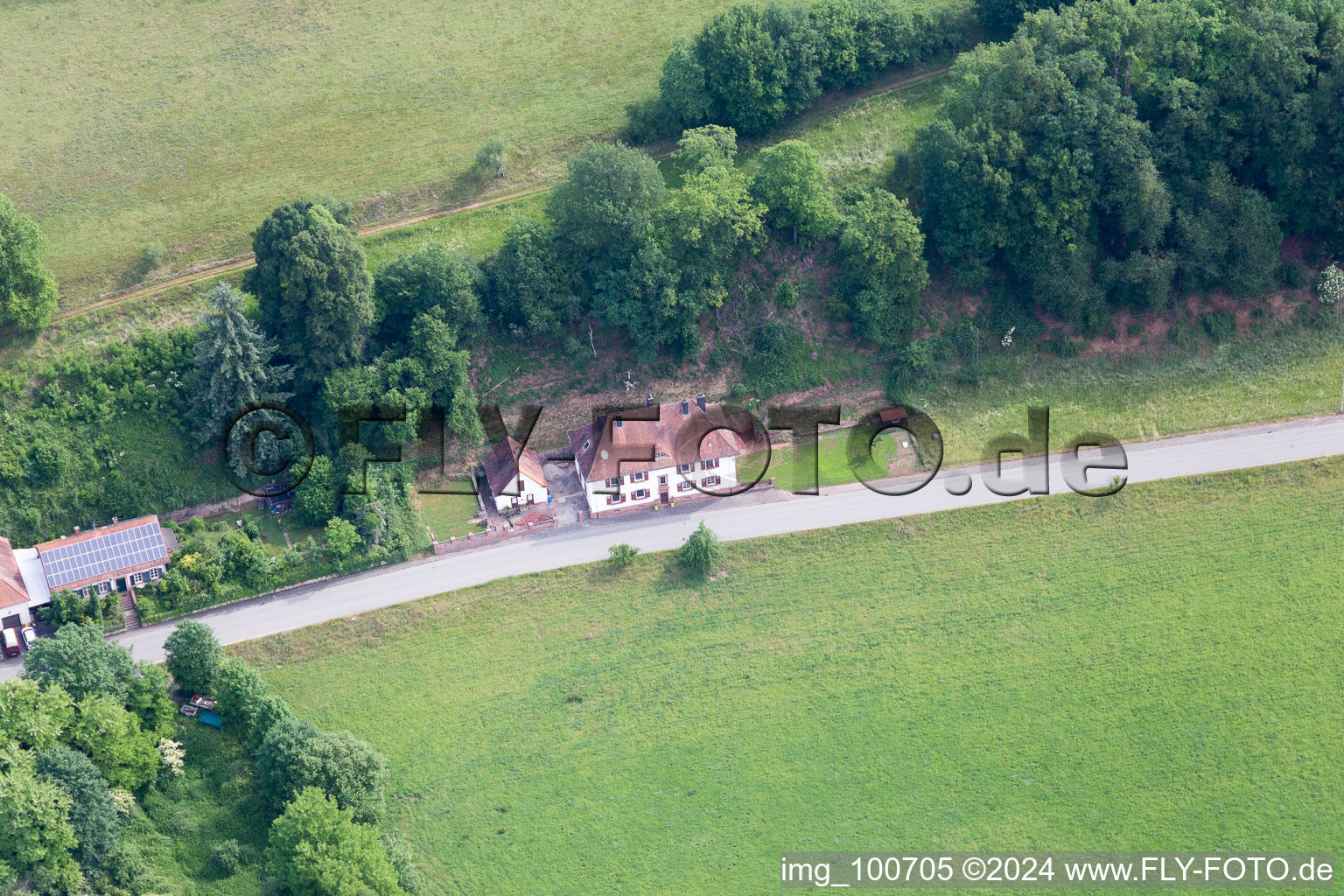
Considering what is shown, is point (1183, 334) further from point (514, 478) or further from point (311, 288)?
point (311, 288)

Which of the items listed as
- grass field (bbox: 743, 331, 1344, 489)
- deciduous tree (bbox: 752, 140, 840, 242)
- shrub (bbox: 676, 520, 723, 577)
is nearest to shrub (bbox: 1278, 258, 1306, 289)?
grass field (bbox: 743, 331, 1344, 489)

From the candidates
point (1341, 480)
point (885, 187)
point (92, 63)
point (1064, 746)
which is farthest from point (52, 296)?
point (1341, 480)

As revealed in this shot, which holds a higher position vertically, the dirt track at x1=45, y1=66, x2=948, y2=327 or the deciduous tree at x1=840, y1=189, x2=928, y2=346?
the dirt track at x1=45, y1=66, x2=948, y2=327

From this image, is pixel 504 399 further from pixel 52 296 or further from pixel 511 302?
pixel 52 296

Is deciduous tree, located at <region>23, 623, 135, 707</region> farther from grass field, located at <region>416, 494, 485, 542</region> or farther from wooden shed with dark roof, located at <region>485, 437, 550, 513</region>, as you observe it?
wooden shed with dark roof, located at <region>485, 437, 550, 513</region>

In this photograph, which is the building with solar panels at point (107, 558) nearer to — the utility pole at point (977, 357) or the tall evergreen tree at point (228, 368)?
the tall evergreen tree at point (228, 368)

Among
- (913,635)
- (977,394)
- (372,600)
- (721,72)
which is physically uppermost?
(721,72)
